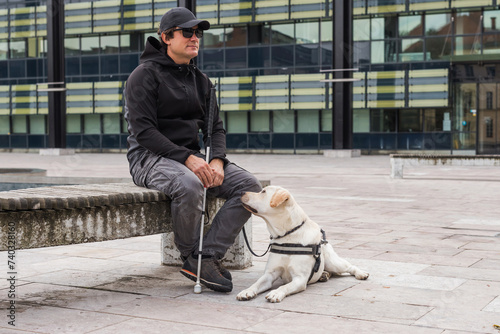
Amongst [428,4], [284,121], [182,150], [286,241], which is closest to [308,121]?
[284,121]

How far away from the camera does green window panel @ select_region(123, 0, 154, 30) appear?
36.6 metres

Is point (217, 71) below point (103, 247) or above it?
above

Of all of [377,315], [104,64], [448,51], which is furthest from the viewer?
[104,64]

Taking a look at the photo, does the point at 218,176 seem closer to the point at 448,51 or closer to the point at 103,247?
the point at 103,247

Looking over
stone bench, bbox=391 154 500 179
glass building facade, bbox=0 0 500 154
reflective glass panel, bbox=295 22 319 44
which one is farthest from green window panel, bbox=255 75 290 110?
stone bench, bbox=391 154 500 179

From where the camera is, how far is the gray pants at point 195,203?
4867 mm

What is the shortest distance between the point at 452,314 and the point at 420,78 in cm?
2887

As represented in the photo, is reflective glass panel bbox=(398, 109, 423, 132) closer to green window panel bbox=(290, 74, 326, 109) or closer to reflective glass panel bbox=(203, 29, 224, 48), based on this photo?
green window panel bbox=(290, 74, 326, 109)

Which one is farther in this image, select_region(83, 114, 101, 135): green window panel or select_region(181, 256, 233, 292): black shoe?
select_region(83, 114, 101, 135): green window panel

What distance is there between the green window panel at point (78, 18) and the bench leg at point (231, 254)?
34065 mm

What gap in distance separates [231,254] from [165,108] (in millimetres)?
1383

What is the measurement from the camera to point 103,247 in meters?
7.10

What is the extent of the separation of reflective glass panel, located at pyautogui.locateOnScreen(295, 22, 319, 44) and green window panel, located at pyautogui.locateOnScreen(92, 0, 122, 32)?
955 cm

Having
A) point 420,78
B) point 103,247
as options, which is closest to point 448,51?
point 420,78
